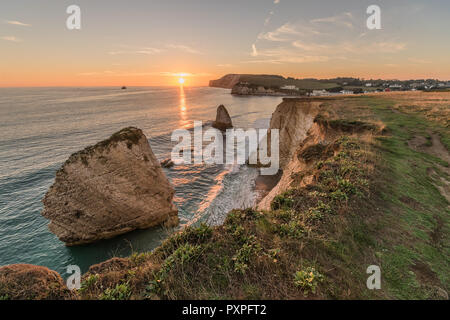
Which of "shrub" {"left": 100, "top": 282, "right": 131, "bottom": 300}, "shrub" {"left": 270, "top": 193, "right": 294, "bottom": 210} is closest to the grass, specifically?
"shrub" {"left": 270, "top": 193, "right": 294, "bottom": 210}

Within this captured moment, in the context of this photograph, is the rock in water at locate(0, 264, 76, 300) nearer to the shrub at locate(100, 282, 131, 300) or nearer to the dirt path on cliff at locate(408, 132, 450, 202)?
the shrub at locate(100, 282, 131, 300)

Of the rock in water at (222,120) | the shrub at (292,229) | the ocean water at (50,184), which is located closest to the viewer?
the shrub at (292,229)

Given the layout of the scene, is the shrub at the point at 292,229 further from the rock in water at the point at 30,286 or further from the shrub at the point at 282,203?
the rock in water at the point at 30,286

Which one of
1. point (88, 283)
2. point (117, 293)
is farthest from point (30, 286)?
point (117, 293)

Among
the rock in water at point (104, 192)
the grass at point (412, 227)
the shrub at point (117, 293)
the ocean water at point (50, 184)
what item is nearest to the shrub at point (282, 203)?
the grass at point (412, 227)

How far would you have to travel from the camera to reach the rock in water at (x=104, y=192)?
1284 centimetres

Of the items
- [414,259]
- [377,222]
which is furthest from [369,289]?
[377,222]

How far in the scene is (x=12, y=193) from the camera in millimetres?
19516

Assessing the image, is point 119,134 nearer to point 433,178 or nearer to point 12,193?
point 12,193

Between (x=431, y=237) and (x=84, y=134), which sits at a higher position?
(x=84, y=134)

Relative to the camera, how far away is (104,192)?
1341 centimetres

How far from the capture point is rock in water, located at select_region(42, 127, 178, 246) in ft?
42.1

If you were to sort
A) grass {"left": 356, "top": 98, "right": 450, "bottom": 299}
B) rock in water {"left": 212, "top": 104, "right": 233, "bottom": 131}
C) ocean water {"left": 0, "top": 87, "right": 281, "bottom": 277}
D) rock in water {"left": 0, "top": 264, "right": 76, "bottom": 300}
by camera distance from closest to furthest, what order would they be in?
rock in water {"left": 0, "top": 264, "right": 76, "bottom": 300} → grass {"left": 356, "top": 98, "right": 450, "bottom": 299} → ocean water {"left": 0, "top": 87, "right": 281, "bottom": 277} → rock in water {"left": 212, "top": 104, "right": 233, "bottom": 131}

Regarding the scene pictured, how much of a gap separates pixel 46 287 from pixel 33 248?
569 inches
